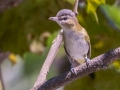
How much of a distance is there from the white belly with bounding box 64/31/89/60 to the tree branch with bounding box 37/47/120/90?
0.78 feet

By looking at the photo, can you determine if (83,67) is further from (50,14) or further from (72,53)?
(50,14)

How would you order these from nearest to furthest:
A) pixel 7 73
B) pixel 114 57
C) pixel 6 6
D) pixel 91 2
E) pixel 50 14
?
pixel 114 57 → pixel 91 2 → pixel 6 6 → pixel 50 14 → pixel 7 73

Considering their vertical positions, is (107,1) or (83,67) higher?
(83,67)

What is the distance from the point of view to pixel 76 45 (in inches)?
40.1

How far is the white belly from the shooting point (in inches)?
40.1

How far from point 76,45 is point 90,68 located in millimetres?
286

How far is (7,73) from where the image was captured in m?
2.34

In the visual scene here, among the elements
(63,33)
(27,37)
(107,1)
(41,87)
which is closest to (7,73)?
(27,37)

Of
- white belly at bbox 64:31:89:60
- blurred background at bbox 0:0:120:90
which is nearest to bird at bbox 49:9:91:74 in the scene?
white belly at bbox 64:31:89:60

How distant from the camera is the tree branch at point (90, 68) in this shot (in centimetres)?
73

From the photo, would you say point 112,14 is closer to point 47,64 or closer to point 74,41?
point 74,41

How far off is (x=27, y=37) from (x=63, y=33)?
1.04 feet

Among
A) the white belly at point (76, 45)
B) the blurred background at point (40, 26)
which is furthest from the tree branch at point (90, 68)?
the blurred background at point (40, 26)

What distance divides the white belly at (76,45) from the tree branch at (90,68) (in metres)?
0.24
